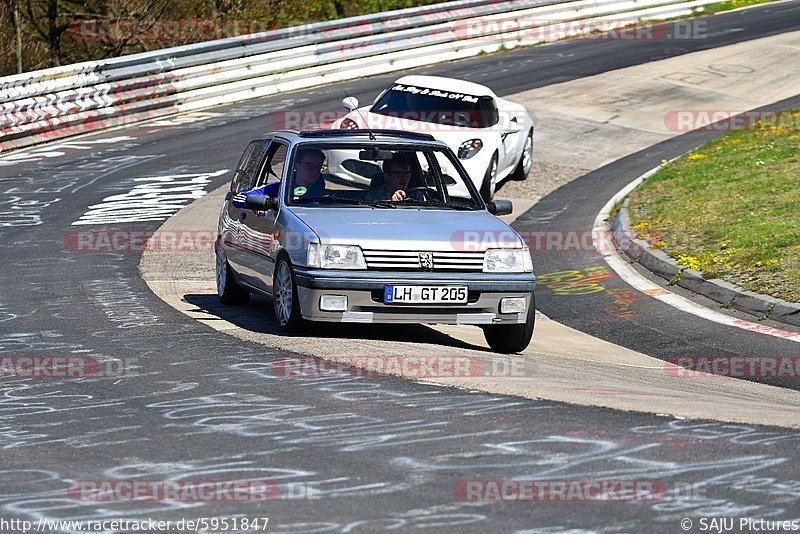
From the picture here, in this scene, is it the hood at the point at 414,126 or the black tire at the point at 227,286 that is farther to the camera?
the hood at the point at 414,126

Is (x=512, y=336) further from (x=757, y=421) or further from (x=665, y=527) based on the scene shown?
(x=665, y=527)

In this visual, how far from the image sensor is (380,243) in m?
9.81

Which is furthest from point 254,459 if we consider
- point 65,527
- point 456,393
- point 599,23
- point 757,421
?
point 599,23

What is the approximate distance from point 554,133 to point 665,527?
62.2ft

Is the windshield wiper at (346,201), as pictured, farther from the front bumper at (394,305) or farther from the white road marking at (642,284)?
the white road marking at (642,284)

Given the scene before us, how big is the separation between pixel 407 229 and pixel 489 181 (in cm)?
835

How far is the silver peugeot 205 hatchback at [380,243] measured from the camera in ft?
32.0

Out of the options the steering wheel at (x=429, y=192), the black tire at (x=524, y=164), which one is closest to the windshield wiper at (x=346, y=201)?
the steering wheel at (x=429, y=192)

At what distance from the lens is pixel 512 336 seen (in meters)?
10.3

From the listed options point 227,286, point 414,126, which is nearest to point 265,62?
point 414,126

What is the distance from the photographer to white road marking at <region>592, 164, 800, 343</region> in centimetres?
1180

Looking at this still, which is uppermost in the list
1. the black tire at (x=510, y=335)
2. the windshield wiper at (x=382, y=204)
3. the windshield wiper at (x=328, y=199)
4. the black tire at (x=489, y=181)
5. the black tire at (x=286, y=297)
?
the windshield wiper at (x=328, y=199)

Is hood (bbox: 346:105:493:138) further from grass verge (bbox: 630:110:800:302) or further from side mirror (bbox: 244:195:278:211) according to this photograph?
side mirror (bbox: 244:195:278:211)

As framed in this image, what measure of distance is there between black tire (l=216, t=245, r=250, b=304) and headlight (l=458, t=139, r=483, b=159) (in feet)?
20.7
